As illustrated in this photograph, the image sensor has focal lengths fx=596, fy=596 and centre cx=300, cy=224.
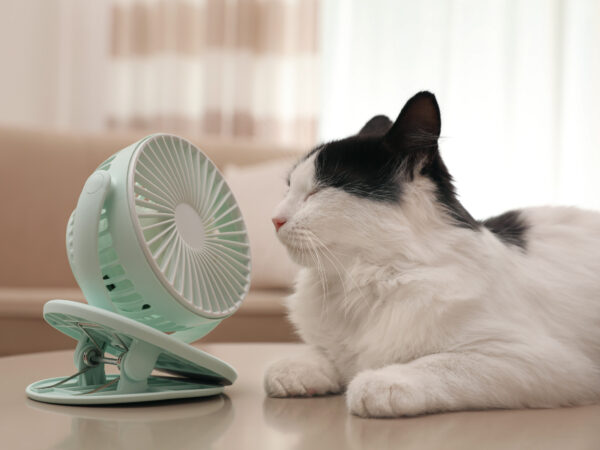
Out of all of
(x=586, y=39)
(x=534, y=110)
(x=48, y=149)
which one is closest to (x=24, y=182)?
(x=48, y=149)

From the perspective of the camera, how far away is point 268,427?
0.70 m

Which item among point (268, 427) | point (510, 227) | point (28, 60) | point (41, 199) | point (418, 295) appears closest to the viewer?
point (268, 427)

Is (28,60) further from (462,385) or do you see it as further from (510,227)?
(462,385)

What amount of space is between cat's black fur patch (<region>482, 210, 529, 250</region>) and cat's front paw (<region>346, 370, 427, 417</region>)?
0.33 m

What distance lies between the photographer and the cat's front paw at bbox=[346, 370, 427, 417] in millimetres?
708

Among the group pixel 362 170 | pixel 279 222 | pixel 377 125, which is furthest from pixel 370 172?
pixel 377 125

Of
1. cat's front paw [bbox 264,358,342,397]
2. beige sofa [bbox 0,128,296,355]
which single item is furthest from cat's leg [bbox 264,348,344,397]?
beige sofa [bbox 0,128,296,355]

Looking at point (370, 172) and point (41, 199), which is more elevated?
point (370, 172)

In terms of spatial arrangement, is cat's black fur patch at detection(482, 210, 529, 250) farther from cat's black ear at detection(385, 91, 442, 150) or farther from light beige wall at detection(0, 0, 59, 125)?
light beige wall at detection(0, 0, 59, 125)

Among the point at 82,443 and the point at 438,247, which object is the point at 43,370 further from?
the point at 438,247

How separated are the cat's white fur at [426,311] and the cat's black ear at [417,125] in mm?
66

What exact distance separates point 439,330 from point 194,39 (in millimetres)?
3178

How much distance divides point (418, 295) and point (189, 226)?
0.32 meters

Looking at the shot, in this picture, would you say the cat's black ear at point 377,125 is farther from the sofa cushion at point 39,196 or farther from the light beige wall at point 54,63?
the light beige wall at point 54,63
